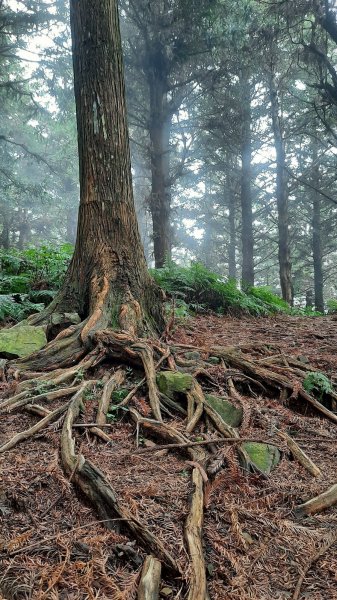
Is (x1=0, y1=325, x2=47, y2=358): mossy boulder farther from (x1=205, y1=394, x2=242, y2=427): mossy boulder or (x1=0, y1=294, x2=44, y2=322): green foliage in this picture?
(x1=205, y1=394, x2=242, y2=427): mossy boulder

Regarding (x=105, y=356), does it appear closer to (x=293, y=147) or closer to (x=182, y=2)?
(x=182, y=2)

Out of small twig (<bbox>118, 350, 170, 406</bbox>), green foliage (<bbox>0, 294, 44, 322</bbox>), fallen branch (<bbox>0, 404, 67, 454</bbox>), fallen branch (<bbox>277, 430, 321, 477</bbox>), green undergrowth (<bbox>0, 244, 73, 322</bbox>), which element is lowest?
fallen branch (<bbox>277, 430, 321, 477</bbox>)

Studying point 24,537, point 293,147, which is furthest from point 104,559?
point 293,147

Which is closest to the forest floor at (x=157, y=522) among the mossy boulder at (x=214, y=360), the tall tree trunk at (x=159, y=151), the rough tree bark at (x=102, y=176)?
the mossy boulder at (x=214, y=360)

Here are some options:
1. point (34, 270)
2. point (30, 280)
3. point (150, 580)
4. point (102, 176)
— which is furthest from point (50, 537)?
point (34, 270)

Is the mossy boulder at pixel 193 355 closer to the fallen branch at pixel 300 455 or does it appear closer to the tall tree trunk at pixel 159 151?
the fallen branch at pixel 300 455

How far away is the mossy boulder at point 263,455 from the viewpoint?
2.43 meters

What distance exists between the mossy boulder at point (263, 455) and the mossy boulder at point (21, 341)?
7.87ft

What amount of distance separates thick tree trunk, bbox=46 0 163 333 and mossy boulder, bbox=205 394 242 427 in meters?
1.55

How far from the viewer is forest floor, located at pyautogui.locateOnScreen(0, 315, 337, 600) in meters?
1.47

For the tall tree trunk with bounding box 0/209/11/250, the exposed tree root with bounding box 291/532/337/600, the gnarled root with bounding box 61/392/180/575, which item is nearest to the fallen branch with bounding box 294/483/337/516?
the exposed tree root with bounding box 291/532/337/600

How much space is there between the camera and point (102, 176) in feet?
15.6

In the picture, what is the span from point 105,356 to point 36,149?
29.3 meters

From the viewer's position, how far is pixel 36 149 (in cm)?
2897
